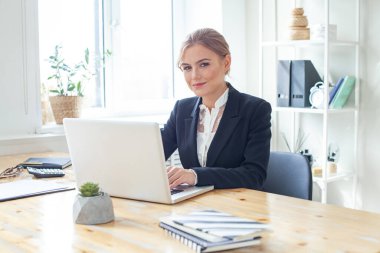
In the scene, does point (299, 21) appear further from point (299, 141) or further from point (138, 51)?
point (138, 51)

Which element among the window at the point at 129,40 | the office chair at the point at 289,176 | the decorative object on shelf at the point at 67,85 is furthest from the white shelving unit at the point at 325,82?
the decorative object on shelf at the point at 67,85

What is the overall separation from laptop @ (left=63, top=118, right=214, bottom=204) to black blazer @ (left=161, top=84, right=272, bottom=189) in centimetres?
22

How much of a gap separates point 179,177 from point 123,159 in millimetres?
208

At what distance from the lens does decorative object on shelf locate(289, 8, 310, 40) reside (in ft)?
10.3

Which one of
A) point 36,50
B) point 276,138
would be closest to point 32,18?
point 36,50

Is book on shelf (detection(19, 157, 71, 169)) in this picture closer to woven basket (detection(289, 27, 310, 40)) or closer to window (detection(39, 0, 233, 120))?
window (detection(39, 0, 233, 120))

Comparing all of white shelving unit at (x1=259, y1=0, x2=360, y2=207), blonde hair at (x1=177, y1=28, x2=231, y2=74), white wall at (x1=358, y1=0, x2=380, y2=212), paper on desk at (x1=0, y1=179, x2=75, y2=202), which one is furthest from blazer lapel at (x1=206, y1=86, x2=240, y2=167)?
white wall at (x1=358, y1=0, x2=380, y2=212)

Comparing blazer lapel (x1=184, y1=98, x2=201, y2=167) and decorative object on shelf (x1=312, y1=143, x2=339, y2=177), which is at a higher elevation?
blazer lapel (x1=184, y1=98, x2=201, y2=167)

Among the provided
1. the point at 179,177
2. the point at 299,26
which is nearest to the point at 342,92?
the point at 299,26

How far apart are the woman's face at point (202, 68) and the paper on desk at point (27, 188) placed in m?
0.60

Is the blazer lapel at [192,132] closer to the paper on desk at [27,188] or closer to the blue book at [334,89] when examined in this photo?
the paper on desk at [27,188]

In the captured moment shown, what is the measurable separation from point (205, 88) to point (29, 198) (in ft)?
2.47

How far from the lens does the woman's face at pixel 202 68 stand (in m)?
1.92

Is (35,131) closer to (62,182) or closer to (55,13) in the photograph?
(55,13)
